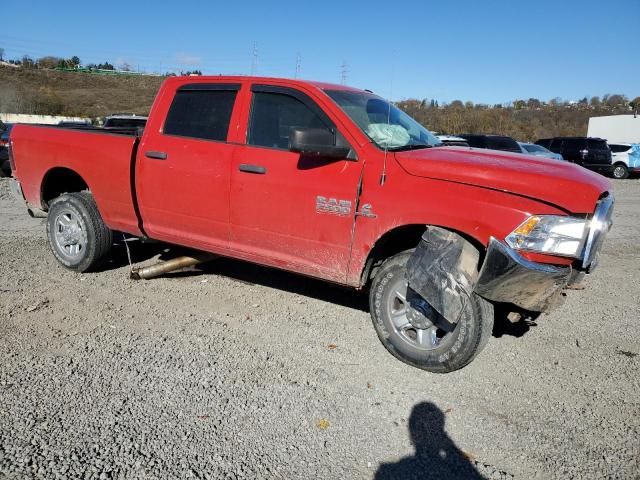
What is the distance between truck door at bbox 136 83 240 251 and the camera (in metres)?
4.52

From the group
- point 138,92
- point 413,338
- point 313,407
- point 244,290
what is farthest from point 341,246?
point 138,92

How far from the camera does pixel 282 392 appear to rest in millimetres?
3373

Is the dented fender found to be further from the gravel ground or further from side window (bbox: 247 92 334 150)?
side window (bbox: 247 92 334 150)

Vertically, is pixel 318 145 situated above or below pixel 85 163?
above

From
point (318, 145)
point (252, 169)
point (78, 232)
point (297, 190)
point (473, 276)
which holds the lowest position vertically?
point (78, 232)

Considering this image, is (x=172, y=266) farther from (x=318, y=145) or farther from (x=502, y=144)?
(x=502, y=144)

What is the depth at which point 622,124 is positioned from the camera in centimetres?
4472

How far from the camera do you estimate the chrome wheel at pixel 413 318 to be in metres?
3.71

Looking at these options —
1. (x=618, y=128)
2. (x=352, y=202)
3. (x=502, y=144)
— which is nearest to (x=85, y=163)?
(x=352, y=202)

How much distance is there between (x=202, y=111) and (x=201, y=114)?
0.10 feet

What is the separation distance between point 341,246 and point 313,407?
1.25 metres

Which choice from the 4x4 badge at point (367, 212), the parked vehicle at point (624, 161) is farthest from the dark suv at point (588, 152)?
the 4x4 badge at point (367, 212)

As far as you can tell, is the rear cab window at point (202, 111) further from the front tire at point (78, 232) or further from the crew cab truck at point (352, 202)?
the front tire at point (78, 232)

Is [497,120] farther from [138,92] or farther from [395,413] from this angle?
[395,413]
